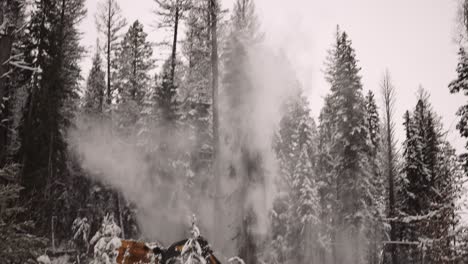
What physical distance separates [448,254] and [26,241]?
753 centimetres

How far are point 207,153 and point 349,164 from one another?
34.3 ft

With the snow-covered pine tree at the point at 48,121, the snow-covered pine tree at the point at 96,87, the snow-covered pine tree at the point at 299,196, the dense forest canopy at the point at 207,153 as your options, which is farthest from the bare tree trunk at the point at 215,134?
the snow-covered pine tree at the point at 96,87

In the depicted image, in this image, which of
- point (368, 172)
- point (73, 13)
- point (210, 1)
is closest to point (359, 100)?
point (368, 172)

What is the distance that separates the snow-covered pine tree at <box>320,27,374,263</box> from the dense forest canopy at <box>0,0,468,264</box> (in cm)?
10

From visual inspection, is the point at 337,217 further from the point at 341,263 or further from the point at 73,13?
the point at 73,13

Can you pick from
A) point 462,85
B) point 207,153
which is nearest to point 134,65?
point 207,153

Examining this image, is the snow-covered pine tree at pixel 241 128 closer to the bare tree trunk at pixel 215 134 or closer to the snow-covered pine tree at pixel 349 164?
the bare tree trunk at pixel 215 134

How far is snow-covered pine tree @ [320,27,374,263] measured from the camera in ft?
88.6

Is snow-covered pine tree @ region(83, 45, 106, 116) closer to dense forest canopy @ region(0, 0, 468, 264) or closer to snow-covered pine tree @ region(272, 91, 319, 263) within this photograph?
dense forest canopy @ region(0, 0, 468, 264)

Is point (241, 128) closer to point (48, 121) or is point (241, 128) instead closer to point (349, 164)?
point (48, 121)

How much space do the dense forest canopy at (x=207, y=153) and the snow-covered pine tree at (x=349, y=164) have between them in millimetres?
99

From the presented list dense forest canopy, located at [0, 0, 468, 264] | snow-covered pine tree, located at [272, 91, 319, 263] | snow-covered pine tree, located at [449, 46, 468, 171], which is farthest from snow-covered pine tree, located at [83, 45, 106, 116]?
snow-covered pine tree, located at [449, 46, 468, 171]

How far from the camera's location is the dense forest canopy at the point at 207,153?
1365 centimetres

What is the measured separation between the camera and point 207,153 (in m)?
23.6
